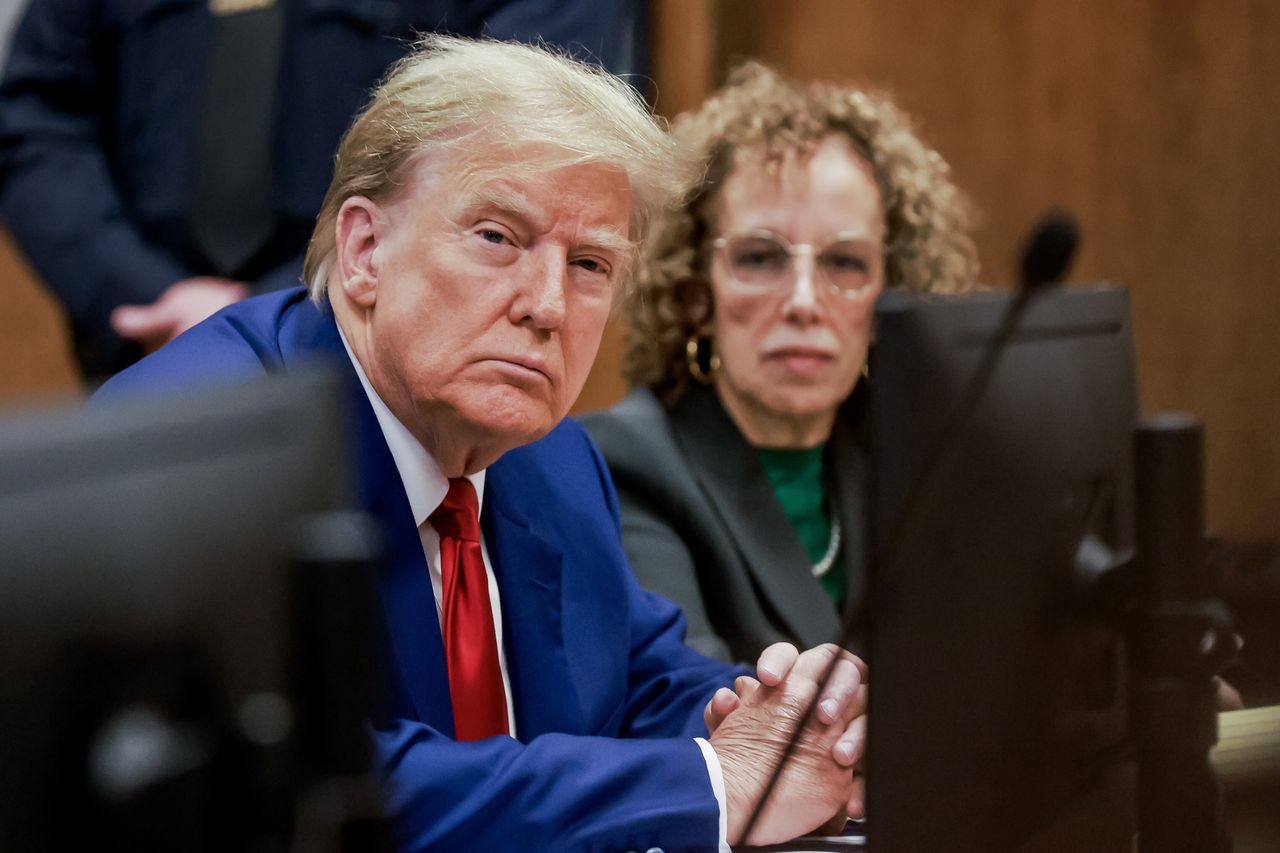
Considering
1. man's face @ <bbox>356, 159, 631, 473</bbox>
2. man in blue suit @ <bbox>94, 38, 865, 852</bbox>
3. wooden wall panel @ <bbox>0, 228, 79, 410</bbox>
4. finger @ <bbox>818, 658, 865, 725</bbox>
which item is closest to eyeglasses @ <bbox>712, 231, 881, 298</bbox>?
man in blue suit @ <bbox>94, 38, 865, 852</bbox>

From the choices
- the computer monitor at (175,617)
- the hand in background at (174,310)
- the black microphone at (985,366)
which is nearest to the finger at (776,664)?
the black microphone at (985,366)

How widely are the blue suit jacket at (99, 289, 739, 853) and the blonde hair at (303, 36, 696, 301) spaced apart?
139 millimetres

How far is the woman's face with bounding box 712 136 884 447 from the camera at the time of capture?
2049mm

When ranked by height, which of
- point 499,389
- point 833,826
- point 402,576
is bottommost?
point 833,826

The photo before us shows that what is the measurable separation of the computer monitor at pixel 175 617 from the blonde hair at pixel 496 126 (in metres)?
0.70

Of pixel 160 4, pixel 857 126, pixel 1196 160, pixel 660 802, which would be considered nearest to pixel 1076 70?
pixel 1196 160

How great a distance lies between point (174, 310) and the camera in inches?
78.2

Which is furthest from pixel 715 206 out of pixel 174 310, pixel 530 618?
pixel 530 618

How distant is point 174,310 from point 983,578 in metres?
1.32

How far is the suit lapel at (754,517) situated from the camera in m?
1.93

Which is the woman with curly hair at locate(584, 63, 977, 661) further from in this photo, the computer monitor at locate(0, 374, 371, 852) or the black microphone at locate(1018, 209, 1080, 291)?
the computer monitor at locate(0, 374, 371, 852)

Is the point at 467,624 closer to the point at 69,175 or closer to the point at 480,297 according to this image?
the point at 480,297

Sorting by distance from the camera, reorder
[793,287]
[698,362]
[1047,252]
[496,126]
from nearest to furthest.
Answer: [1047,252]
[496,126]
[793,287]
[698,362]

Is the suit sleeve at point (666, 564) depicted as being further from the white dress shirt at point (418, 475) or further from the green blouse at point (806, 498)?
the white dress shirt at point (418, 475)
